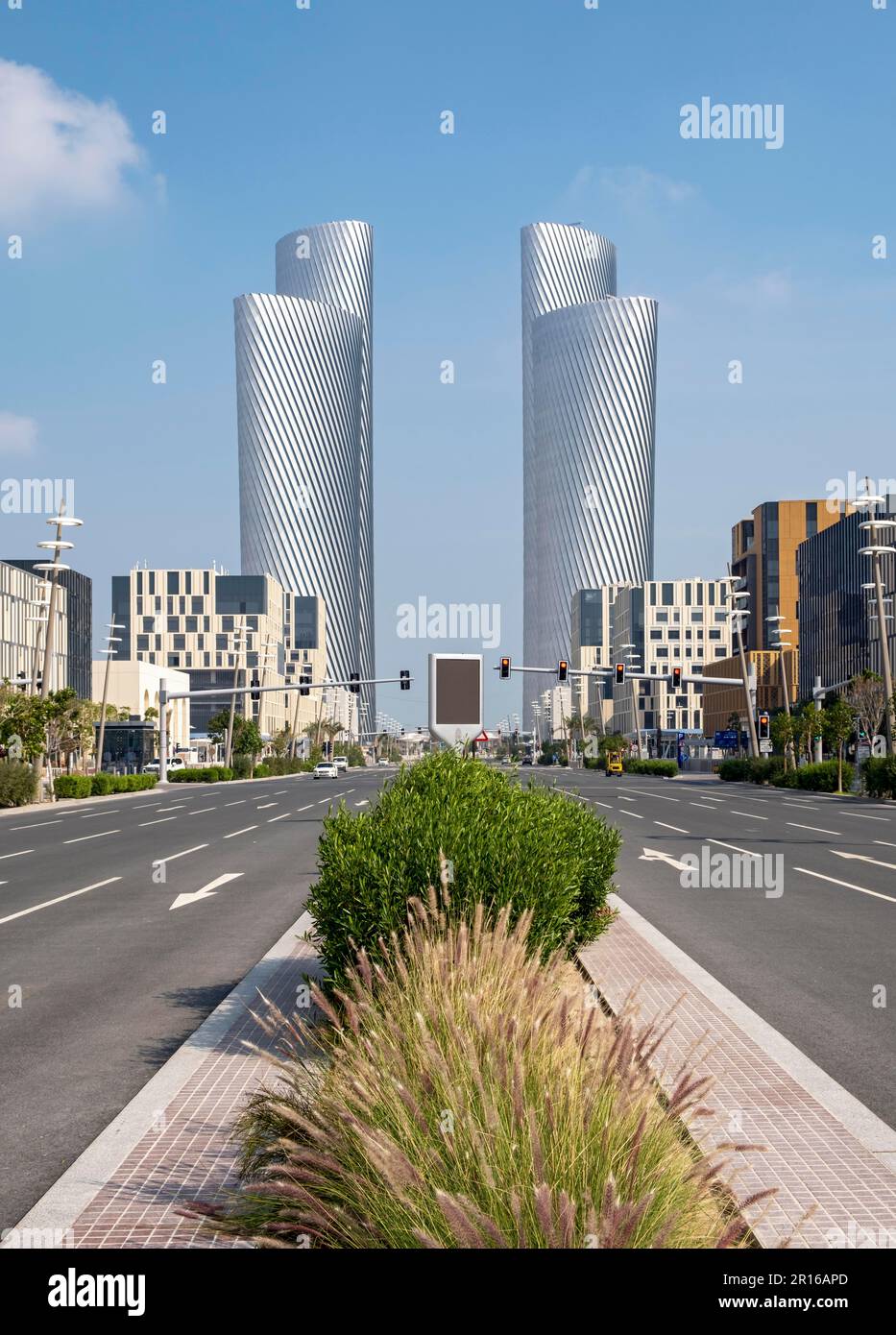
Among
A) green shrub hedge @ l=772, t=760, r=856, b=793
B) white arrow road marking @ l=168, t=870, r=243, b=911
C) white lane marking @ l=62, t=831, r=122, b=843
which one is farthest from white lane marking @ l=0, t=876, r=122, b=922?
green shrub hedge @ l=772, t=760, r=856, b=793

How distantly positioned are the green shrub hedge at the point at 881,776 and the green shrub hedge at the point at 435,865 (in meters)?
42.6

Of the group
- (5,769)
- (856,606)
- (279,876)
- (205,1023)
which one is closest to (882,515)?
(856,606)

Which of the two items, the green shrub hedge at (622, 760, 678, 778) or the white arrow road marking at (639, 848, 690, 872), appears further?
the green shrub hedge at (622, 760, 678, 778)

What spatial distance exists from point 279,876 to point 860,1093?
1376cm

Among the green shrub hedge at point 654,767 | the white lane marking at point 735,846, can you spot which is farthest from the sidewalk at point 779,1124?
the green shrub hedge at point 654,767

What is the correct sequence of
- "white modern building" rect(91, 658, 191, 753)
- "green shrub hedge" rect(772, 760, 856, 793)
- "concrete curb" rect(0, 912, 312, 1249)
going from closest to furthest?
1. "concrete curb" rect(0, 912, 312, 1249)
2. "green shrub hedge" rect(772, 760, 856, 793)
3. "white modern building" rect(91, 658, 191, 753)

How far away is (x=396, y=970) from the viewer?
22.7 ft

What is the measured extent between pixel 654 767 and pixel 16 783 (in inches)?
2260

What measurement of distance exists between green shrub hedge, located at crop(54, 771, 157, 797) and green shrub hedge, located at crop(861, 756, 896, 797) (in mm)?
34401

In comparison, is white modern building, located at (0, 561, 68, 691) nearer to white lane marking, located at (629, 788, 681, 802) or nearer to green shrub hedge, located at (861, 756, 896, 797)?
white lane marking, located at (629, 788, 681, 802)

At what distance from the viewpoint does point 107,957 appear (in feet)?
40.5

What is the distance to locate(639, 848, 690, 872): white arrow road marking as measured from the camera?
21047 millimetres

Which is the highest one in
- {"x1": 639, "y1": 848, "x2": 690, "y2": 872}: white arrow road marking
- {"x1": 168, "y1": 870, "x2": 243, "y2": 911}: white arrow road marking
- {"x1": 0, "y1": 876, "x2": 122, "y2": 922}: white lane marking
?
{"x1": 639, "y1": 848, "x2": 690, "y2": 872}: white arrow road marking
